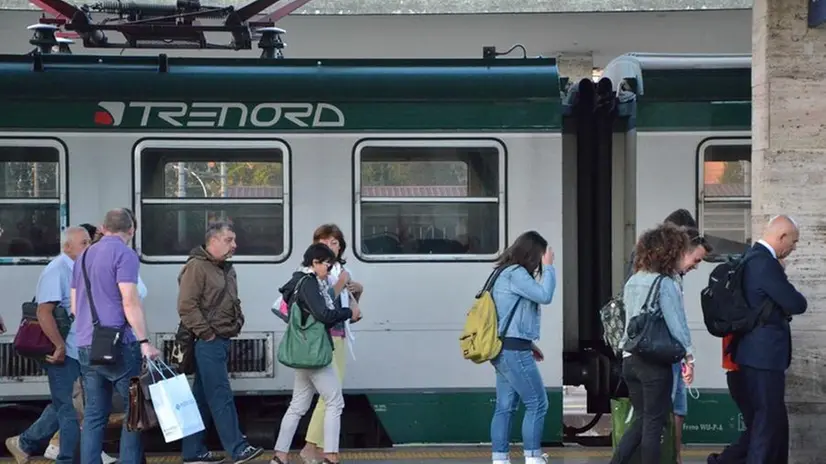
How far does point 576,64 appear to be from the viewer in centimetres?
1847

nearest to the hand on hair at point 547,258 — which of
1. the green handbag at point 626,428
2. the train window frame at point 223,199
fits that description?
the green handbag at point 626,428

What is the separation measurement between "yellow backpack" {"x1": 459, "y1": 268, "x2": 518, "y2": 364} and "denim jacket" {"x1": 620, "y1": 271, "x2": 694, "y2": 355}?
0.88 meters

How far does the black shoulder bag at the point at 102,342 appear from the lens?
648 cm

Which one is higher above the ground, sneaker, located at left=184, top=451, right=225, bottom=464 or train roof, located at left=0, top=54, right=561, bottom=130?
train roof, located at left=0, top=54, right=561, bottom=130

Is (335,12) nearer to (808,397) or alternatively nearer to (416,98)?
(416,98)

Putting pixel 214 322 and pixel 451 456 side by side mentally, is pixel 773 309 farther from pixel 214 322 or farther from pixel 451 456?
pixel 214 322

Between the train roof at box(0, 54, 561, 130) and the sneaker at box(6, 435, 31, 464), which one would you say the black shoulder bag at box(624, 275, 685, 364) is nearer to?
the train roof at box(0, 54, 561, 130)

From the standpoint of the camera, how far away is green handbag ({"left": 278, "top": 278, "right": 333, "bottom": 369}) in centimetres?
706

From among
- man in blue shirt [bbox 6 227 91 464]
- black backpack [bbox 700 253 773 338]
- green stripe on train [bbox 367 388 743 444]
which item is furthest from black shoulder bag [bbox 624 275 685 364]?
man in blue shirt [bbox 6 227 91 464]

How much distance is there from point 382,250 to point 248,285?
0.98 meters

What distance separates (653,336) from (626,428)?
0.90 meters

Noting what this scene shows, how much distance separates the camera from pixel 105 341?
6.49m

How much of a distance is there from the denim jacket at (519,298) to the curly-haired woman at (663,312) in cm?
64

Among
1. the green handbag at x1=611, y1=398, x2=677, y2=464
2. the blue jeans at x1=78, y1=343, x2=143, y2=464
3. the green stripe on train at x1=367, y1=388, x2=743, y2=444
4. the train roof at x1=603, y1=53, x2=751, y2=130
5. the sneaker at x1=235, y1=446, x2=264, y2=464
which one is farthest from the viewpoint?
the train roof at x1=603, y1=53, x2=751, y2=130
